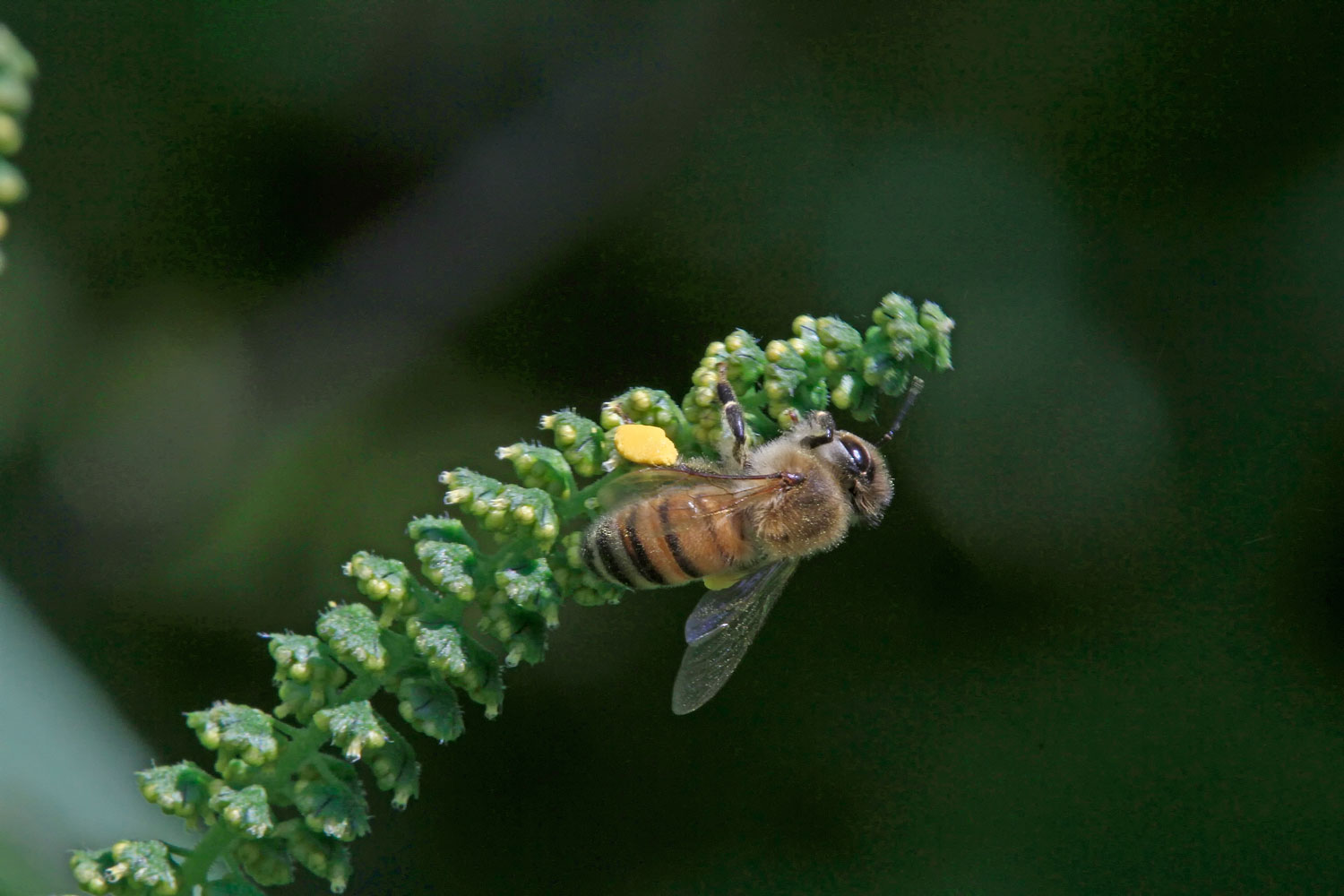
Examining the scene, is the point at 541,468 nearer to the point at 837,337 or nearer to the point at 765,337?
the point at 837,337

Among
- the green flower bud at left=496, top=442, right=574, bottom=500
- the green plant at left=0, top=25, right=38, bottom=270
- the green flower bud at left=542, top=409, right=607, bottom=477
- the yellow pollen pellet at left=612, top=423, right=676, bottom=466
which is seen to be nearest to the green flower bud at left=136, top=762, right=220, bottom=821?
the green flower bud at left=496, top=442, right=574, bottom=500

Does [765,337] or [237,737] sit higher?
[237,737]

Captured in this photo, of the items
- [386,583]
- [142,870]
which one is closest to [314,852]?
[142,870]

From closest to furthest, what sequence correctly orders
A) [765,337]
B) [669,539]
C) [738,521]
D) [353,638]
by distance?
[353,638] → [669,539] → [738,521] → [765,337]

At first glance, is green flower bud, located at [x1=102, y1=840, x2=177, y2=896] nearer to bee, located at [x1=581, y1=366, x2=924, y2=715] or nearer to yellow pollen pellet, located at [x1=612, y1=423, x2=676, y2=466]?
bee, located at [x1=581, y1=366, x2=924, y2=715]

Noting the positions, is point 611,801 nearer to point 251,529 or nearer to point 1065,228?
point 251,529

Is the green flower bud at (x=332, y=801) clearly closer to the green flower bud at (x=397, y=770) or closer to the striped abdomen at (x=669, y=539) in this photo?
the green flower bud at (x=397, y=770)

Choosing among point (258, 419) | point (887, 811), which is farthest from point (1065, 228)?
point (258, 419)
